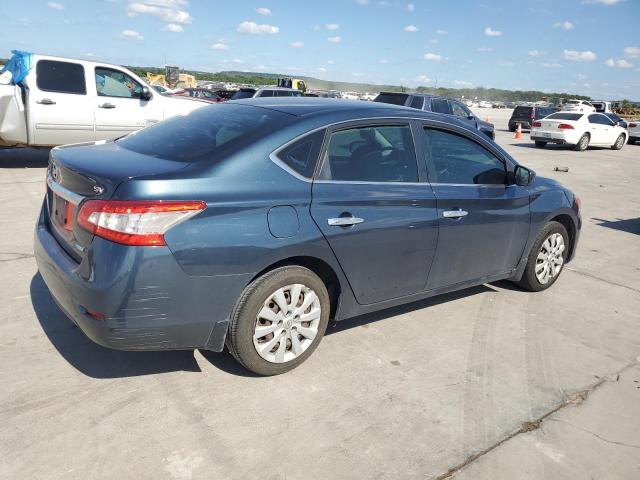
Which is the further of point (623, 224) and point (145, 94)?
point (145, 94)

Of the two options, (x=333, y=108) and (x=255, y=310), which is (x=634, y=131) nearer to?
(x=333, y=108)

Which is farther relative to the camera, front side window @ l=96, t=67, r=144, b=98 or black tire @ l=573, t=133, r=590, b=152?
black tire @ l=573, t=133, r=590, b=152

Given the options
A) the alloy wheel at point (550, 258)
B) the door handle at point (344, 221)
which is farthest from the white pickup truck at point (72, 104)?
the door handle at point (344, 221)

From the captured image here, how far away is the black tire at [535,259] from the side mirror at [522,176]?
1.85 ft

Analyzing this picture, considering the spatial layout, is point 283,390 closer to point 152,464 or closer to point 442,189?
point 152,464

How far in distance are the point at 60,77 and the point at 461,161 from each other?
26.3ft

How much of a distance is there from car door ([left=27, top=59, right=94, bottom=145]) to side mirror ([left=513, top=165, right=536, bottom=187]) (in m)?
7.87

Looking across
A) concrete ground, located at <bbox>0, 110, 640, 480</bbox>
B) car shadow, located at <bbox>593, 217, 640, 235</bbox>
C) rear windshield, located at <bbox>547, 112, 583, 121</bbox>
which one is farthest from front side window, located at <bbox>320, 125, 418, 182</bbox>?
rear windshield, located at <bbox>547, 112, 583, 121</bbox>

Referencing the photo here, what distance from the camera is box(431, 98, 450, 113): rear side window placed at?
1481 cm

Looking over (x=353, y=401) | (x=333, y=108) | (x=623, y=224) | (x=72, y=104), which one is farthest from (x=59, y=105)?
(x=623, y=224)

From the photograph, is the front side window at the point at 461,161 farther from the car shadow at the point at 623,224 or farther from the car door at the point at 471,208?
the car shadow at the point at 623,224

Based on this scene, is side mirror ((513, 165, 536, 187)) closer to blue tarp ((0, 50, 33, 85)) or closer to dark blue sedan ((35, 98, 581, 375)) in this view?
dark blue sedan ((35, 98, 581, 375))

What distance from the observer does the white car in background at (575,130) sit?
19375 millimetres

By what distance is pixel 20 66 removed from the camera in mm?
9141
